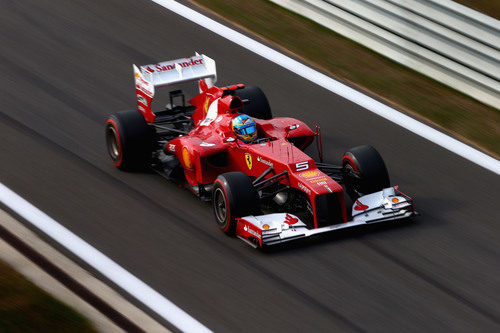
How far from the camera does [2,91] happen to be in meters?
15.2

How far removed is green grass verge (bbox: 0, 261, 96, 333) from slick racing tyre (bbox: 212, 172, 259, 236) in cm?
271

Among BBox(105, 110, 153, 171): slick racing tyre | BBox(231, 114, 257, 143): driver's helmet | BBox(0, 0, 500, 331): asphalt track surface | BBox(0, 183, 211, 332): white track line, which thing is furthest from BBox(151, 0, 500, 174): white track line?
BBox(0, 183, 211, 332): white track line

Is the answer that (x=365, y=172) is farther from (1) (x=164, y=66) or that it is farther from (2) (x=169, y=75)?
(1) (x=164, y=66)

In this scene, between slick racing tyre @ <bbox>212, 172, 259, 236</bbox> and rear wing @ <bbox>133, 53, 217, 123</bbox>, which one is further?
rear wing @ <bbox>133, 53, 217, 123</bbox>

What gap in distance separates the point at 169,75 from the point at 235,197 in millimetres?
3075

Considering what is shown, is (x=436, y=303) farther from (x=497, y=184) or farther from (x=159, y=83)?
(x=159, y=83)

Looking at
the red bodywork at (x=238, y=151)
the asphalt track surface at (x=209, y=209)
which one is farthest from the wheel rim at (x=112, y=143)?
the red bodywork at (x=238, y=151)

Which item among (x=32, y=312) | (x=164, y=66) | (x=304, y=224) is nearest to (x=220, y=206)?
(x=304, y=224)

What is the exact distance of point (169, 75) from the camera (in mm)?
13531

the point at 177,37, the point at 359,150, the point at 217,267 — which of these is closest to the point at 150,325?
the point at 217,267

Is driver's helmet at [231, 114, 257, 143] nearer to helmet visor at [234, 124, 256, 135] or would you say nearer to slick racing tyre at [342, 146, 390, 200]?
helmet visor at [234, 124, 256, 135]

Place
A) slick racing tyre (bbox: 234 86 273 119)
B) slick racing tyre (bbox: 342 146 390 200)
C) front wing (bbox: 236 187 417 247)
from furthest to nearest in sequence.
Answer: slick racing tyre (bbox: 234 86 273 119) < slick racing tyre (bbox: 342 146 390 200) < front wing (bbox: 236 187 417 247)

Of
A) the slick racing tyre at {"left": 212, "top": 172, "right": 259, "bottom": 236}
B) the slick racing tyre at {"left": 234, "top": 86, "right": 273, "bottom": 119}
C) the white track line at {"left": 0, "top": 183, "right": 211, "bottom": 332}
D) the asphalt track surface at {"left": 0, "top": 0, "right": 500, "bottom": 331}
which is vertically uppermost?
the slick racing tyre at {"left": 234, "top": 86, "right": 273, "bottom": 119}

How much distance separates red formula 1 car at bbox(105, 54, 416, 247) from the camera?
11125 millimetres
